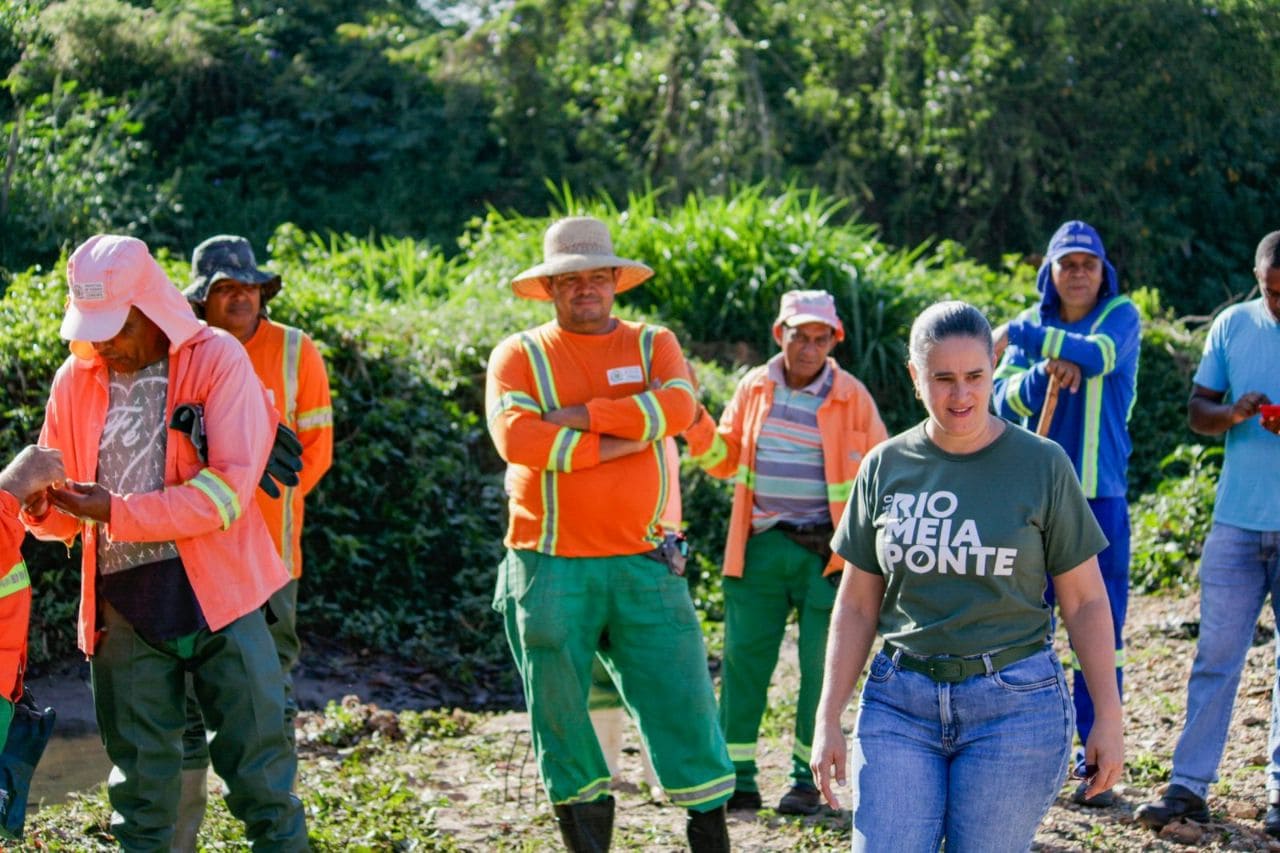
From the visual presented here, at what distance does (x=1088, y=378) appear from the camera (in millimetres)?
6328

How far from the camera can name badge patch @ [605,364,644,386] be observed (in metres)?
5.57

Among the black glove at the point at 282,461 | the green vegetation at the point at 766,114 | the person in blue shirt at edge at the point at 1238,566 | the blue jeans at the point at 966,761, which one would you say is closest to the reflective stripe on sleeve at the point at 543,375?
the black glove at the point at 282,461

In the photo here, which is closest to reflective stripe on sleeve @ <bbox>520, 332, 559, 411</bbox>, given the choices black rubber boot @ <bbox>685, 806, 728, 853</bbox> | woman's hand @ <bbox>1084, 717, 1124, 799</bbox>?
black rubber boot @ <bbox>685, 806, 728, 853</bbox>

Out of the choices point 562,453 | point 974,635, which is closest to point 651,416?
point 562,453

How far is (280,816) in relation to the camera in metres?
4.80

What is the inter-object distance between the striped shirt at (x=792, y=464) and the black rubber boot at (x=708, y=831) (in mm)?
1567

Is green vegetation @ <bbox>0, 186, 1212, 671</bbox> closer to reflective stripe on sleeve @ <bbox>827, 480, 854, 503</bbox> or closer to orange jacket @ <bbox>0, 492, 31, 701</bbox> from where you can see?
reflective stripe on sleeve @ <bbox>827, 480, 854, 503</bbox>

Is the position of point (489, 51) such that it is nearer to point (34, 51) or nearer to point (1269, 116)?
point (34, 51)

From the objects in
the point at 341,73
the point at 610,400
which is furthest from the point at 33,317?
the point at 341,73

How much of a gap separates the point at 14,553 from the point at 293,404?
189 cm

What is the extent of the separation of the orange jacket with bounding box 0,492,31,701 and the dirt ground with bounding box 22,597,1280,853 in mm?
2052

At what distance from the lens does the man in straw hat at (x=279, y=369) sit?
6027mm

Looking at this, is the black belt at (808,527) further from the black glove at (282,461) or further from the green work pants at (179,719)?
the green work pants at (179,719)

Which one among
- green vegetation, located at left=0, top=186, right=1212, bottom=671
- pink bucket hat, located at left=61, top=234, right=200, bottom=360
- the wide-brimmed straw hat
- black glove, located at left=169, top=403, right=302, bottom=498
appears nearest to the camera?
pink bucket hat, located at left=61, top=234, right=200, bottom=360
